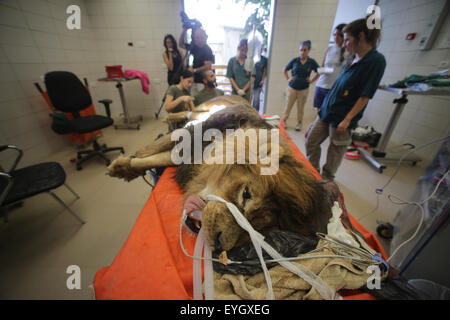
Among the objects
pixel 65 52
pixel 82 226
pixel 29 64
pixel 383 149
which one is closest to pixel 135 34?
pixel 65 52

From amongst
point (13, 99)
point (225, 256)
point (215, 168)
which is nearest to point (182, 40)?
point (13, 99)

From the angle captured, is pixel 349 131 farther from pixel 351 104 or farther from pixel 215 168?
pixel 215 168

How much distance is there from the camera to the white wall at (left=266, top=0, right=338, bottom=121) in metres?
4.00

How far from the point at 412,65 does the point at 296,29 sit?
2442mm

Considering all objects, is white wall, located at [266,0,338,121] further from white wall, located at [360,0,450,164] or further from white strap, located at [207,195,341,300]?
white strap, located at [207,195,341,300]

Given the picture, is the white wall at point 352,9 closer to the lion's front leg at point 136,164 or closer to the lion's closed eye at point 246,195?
the lion's front leg at point 136,164

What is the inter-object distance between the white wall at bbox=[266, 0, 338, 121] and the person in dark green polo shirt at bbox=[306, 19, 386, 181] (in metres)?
3.18

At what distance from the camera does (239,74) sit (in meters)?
3.50

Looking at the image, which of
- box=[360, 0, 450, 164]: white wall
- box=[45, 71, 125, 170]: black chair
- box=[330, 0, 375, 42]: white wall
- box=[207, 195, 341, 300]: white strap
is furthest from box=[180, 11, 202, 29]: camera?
box=[360, 0, 450, 164]: white wall

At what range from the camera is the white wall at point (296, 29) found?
4.00 meters

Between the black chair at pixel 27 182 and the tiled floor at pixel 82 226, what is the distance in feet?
0.63

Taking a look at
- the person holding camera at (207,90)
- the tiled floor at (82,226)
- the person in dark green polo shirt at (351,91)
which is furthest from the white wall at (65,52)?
the person in dark green polo shirt at (351,91)

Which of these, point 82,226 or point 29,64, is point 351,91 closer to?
point 82,226
